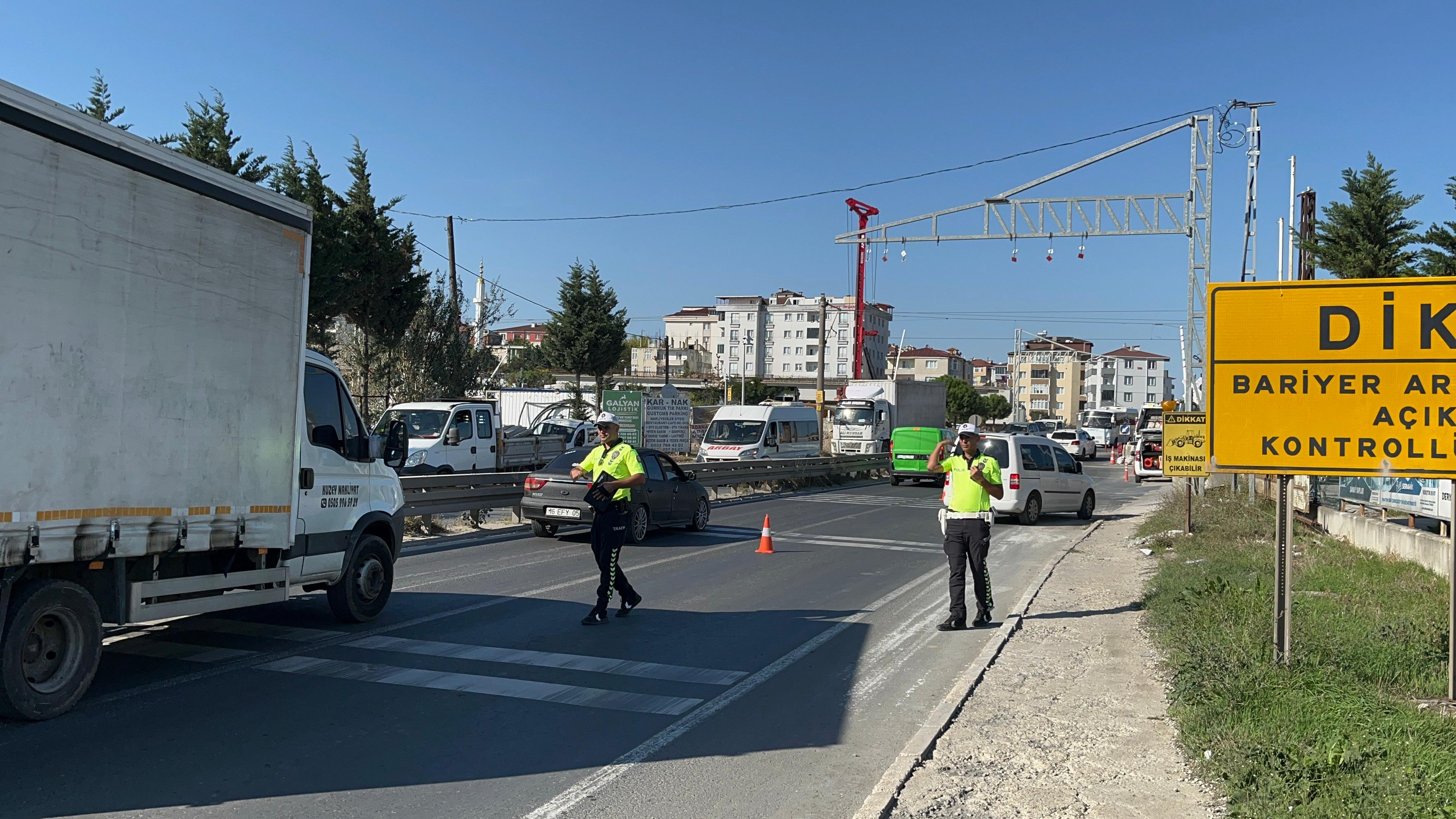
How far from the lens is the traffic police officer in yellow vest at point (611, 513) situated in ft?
32.3

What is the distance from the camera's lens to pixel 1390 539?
44.1 feet

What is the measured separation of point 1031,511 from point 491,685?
16.3 m

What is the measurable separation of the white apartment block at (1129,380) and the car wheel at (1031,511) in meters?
137

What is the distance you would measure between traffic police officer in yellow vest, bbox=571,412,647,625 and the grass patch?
4.70 metres

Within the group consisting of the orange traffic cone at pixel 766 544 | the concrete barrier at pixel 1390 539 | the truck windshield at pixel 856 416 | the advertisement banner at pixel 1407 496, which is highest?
the truck windshield at pixel 856 416

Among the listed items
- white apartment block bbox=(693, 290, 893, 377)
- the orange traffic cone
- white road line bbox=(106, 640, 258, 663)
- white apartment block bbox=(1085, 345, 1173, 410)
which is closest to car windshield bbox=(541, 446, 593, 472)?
the orange traffic cone

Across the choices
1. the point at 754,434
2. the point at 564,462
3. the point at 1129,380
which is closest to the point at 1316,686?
the point at 564,462

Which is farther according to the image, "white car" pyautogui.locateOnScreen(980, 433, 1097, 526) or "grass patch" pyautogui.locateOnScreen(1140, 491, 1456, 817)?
"white car" pyautogui.locateOnScreen(980, 433, 1097, 526)

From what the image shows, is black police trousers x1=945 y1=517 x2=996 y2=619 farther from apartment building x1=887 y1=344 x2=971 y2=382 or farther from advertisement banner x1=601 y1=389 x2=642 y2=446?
apartment building x1=887 y1=344 x2=971 y2=382

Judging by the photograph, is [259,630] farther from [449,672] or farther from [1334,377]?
[1334,377]

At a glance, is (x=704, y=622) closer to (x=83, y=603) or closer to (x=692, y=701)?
(x=692, y=701)

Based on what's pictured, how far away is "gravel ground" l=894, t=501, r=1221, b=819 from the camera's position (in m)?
5.30

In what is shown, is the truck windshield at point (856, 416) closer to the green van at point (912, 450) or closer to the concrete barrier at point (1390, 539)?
the green van at point (912, 450)

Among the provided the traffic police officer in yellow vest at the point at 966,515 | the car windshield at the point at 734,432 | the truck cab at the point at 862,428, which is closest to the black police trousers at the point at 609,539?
the traffic police officer in yellow vest at the point at 966,515
